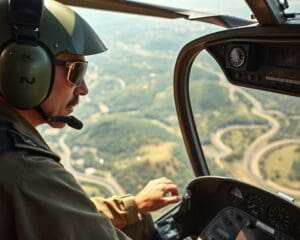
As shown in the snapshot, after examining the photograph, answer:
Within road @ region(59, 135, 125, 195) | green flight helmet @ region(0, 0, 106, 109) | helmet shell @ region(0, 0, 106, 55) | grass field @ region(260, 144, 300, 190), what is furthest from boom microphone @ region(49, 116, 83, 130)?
road @ region(59, 135, 125, 195)

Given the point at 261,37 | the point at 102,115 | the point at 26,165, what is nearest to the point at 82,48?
the point at 26,165

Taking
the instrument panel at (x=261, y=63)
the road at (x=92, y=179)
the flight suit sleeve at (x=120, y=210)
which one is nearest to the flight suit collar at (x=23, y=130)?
the flight suit sleeve at (x=120, y=210)

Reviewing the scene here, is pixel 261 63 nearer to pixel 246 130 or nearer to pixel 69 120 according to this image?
pixel 246 130

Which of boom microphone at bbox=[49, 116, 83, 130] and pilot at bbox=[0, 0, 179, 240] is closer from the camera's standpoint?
pilot at bbox=[0, 0, 179, 240]

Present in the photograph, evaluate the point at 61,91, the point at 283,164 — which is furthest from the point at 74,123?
the point at 283,164

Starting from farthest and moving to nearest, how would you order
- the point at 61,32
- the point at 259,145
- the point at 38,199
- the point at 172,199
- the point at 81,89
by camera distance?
the point at 259,145 → the point at 172,199 → the point at 81,89 → the point at 61,32 → the point at 38,199

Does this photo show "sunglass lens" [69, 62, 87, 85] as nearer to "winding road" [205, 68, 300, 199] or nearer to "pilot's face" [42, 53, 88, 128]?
"pilot's face" [42, 53, 88, 128]

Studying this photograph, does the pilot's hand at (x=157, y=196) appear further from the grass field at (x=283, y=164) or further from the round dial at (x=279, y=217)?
the grass field at (x=283, y=164)
